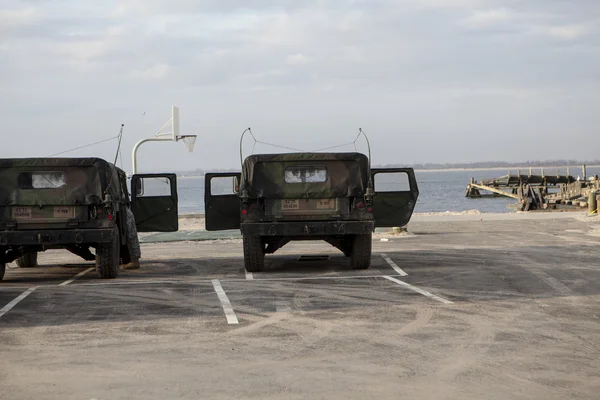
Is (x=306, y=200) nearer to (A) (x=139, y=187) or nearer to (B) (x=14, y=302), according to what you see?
(A) (x=139, y=187)

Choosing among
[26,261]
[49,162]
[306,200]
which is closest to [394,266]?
[306,200]

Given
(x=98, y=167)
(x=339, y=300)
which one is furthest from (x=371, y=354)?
(x=98, y=167)

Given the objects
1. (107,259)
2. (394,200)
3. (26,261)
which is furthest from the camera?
(26,261)

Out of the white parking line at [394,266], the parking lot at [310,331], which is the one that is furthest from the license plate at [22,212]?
the white parking line at [394,266]

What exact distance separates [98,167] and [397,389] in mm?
9554

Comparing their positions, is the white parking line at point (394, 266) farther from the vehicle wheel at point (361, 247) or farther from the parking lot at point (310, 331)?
the vehicle wheel at point (361, 247)

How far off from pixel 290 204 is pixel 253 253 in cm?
102

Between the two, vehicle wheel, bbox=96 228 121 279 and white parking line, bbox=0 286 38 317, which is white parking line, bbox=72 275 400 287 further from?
white parking line, bbox=0 286 38 317

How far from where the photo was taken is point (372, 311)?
10766 mm

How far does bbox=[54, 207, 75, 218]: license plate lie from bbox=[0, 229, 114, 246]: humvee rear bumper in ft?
0.94

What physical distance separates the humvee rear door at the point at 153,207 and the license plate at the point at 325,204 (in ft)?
11.6

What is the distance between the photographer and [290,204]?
1591 centimetres

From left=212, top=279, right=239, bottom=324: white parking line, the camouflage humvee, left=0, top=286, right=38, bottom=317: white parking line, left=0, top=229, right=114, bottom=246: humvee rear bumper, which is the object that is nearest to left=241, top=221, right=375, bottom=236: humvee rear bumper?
the camouflage humvee

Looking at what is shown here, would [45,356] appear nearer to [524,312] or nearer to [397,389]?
[397,389]
